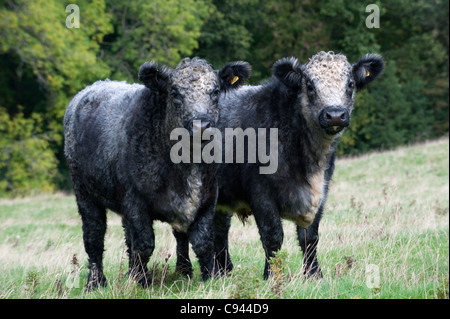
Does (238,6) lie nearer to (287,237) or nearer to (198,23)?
(198,23)

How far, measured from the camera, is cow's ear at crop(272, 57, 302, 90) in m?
6.83

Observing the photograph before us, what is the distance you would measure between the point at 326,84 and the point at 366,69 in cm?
95

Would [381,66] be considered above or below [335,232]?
above

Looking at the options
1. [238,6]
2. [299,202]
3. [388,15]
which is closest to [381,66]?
[299,202]

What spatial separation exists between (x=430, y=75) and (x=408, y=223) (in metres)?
37.3

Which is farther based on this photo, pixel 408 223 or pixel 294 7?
pixel 294 7

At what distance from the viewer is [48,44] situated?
25.1 m

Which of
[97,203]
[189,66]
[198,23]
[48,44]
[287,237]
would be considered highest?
[198,23]

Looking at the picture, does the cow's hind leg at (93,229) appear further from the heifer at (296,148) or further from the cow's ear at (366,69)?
the cow's ear at (366,69)

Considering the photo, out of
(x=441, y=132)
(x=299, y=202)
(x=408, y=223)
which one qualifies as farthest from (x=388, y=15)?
(x=299, y=202)

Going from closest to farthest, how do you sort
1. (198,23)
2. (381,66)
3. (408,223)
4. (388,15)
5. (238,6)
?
1. (381,66)
2. (408,223)
3. (198,23)
4. (238,6)
5. (388,15)

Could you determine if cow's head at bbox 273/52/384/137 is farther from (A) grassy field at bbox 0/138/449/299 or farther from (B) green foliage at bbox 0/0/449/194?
(B) green foliage at bbox 0/0/449/194

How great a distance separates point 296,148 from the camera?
6.73m
